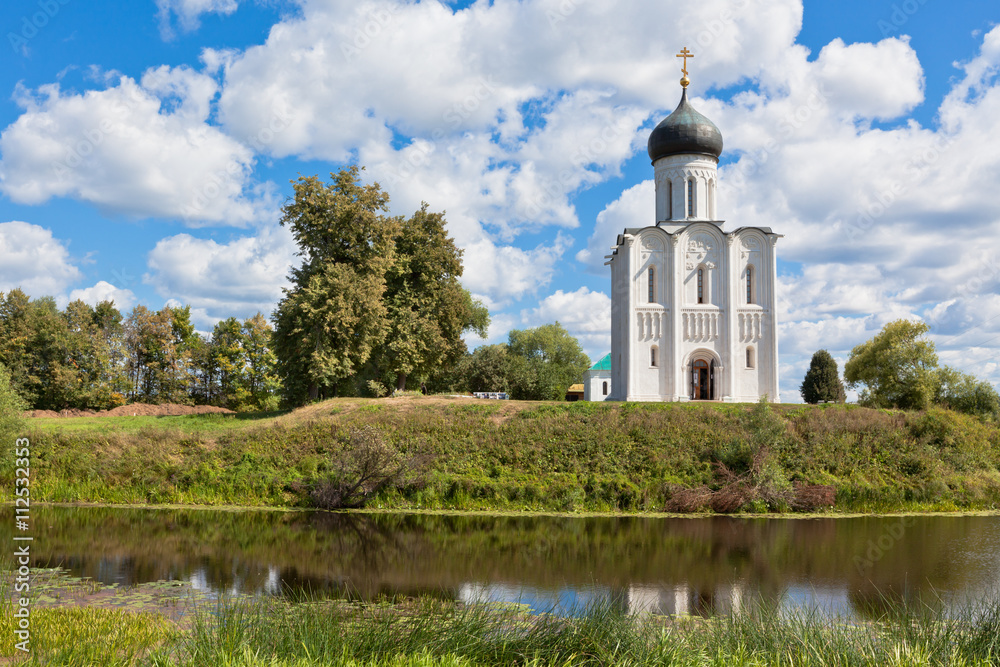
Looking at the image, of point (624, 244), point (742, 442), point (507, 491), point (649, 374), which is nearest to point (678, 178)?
point (624, 244)

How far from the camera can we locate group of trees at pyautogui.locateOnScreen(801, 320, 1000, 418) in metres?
35.5

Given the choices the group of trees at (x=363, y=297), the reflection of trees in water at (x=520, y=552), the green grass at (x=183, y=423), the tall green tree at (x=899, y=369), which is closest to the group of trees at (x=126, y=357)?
the green grass at (x=183, y=423)

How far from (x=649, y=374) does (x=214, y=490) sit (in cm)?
2102

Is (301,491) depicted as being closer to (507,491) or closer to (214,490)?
(214,490)

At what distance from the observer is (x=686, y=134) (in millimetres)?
35812

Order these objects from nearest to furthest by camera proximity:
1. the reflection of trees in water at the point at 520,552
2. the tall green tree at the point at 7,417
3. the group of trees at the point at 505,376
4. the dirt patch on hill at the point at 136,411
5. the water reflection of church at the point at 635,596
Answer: the water reflection of church at the point at 635,596 < the reflection of trees in water at the point at 520,552 < the tall green tree at the point at 7,417 < the dirt patch on hill at the point at 136,411 < the group of trees at the point at 505,376

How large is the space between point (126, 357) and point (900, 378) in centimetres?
5292

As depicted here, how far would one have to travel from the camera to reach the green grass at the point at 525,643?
6.75m

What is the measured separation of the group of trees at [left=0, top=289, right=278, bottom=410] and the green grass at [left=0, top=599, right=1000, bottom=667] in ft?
145

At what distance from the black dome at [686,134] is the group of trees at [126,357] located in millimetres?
31846

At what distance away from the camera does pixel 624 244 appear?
116 feet

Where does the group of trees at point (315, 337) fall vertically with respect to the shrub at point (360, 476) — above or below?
above

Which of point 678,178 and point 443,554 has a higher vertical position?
point 678,178

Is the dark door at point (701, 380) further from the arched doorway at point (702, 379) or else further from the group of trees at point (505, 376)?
the group of trees at point (505, 376)
